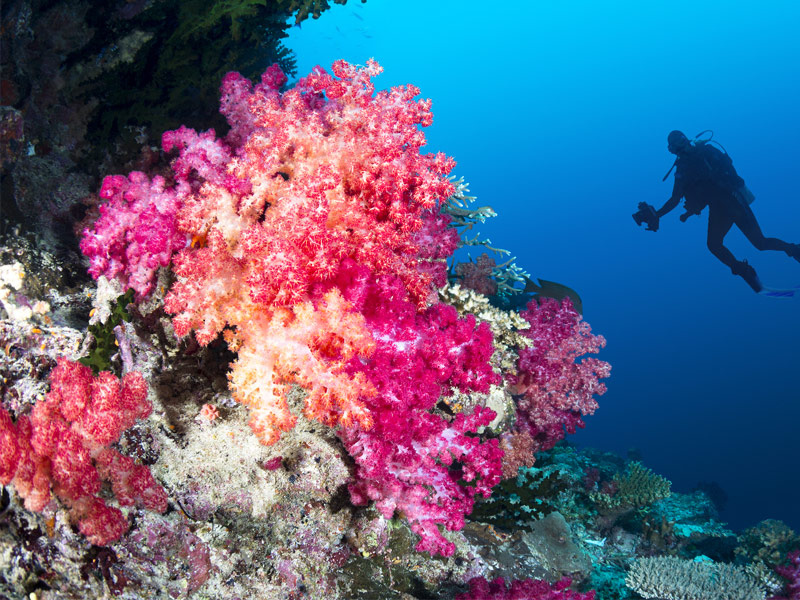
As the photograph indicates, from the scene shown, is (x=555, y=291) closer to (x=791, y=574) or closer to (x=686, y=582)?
(x=686, y=582)

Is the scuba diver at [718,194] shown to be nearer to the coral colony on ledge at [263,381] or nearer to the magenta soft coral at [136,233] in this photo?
the coral colony on ledge at [263,381]

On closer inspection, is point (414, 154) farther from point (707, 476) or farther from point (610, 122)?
point (610, 122)

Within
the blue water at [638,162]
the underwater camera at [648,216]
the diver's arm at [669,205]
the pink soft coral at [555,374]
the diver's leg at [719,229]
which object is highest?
the blue water at [638,162]

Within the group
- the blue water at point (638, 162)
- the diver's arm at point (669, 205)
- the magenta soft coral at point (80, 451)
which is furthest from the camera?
the blue water at point (638, 162)

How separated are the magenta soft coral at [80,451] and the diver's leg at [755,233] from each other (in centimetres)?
1346

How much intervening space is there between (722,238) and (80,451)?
13.8 m

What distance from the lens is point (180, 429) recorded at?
272 cm

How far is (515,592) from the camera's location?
3244 millimetres

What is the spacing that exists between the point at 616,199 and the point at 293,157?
129m

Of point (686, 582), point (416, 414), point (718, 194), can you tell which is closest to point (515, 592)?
point (416, 414)

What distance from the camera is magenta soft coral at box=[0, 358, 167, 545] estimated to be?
1819mm

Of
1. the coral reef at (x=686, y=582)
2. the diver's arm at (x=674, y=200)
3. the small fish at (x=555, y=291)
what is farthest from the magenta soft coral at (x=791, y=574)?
the diver's arm at (x=674, y=200)

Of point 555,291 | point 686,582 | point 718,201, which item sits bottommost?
point 686,582

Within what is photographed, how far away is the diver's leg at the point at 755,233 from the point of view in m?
10.3
